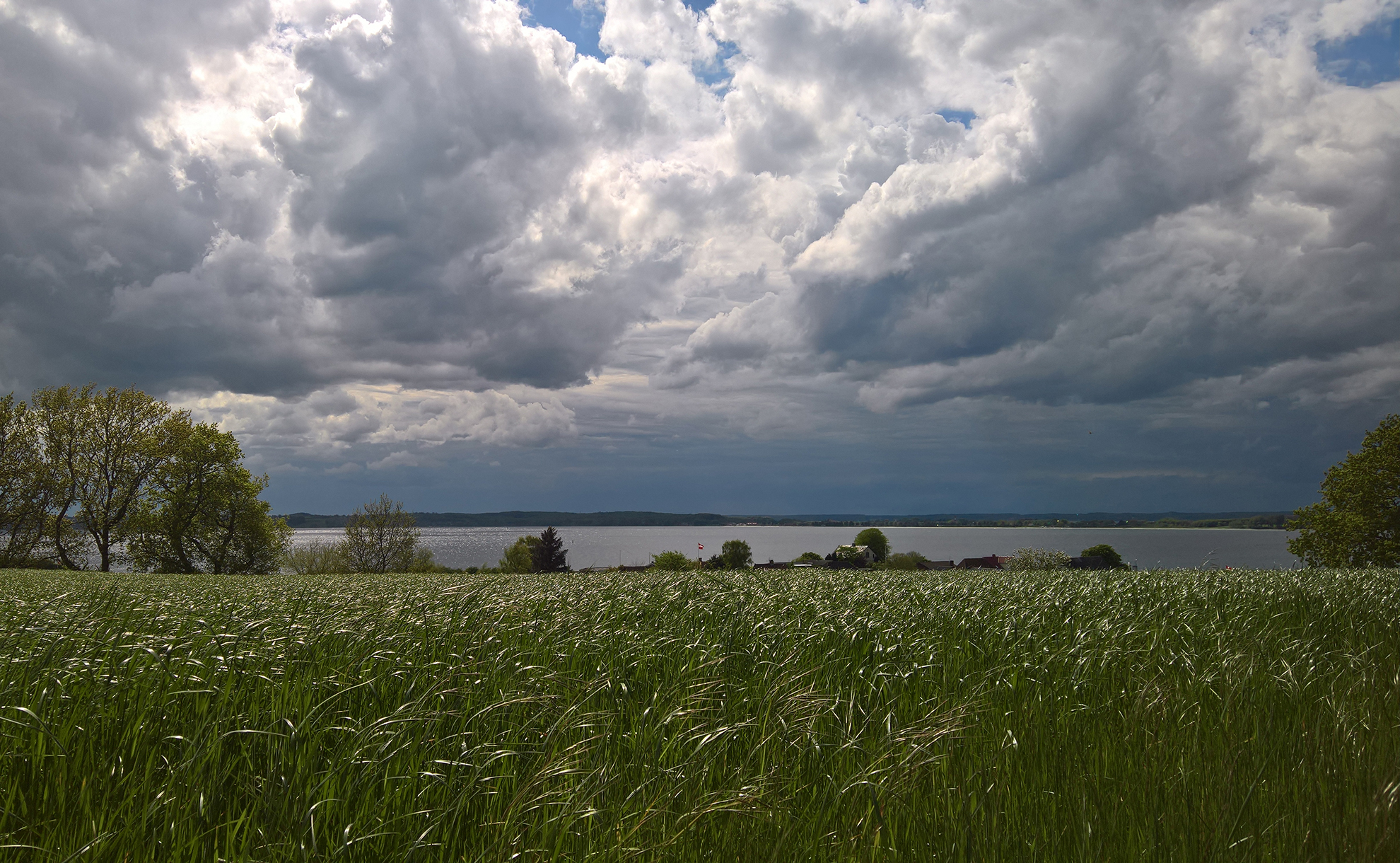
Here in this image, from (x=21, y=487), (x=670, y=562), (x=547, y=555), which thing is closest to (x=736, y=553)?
(x=547, y=555)

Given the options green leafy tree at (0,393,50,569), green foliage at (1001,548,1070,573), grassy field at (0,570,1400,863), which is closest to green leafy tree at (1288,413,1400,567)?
green foliage at (1001,548,1070,573)

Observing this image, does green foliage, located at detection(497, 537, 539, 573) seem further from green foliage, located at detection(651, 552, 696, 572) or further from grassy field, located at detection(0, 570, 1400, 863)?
grassy field, located at detection(0, 570, 1400, 863)

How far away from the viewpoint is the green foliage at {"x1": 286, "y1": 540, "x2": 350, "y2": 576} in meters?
74.6

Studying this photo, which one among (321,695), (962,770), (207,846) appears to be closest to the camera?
(207,846)

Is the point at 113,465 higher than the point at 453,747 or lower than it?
higher

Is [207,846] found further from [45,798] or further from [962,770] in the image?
[962,770]

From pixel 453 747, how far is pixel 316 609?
461 cm

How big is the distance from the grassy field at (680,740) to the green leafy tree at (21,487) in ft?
178

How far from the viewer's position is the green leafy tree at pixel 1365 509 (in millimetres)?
42469

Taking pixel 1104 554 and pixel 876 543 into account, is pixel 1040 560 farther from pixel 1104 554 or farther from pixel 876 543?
pixel 876 543

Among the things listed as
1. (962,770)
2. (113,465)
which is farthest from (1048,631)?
(113,465)

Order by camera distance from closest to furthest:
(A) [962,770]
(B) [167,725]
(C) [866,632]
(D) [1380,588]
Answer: (B) [167,725] → (A) [962,770] → (C) [866,632] → (D) [1380,588]

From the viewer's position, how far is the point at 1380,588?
10680mm

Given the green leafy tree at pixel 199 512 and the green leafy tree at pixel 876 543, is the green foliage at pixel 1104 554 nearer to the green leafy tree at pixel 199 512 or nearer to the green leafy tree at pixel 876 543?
the green leafy tree at pixel 876 543
